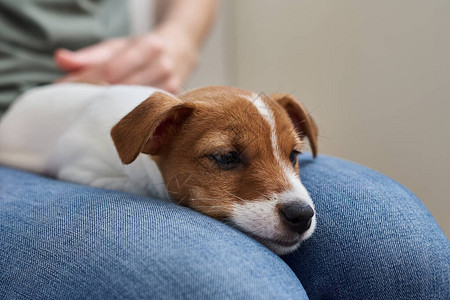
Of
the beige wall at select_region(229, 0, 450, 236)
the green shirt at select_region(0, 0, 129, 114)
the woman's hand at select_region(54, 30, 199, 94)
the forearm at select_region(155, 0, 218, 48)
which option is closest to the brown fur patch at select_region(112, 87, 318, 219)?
the woman's hand at select_region(54, 30, 199, 94)

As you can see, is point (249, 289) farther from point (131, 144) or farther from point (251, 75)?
point (251, 75)

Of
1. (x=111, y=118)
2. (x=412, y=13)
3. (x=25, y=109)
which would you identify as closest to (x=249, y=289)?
(x=111, y=118)

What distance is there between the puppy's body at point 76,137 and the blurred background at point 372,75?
3.96ft

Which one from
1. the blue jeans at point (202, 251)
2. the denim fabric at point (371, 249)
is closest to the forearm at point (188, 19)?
the blue jeans at point (202, 251)

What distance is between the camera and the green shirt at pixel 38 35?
7.04 feet

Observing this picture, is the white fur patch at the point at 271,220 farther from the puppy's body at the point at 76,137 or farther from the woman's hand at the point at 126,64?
the woman's hand at the point at 126,64

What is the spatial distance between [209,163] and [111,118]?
0.53 meters

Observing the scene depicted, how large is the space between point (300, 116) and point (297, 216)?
63 centimetres

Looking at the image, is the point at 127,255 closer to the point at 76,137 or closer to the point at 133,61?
the point at 76,137

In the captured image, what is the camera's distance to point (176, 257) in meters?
1.01

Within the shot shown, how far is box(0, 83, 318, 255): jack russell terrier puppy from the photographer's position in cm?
127

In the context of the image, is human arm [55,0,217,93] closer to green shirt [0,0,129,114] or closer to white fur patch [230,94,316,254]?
green shirt [0,0,129,114]

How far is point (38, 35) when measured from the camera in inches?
88.4

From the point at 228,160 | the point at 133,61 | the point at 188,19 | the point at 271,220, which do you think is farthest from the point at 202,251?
the point at 188,19
